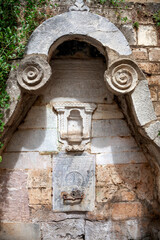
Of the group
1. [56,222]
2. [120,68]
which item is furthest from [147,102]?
[56,222]

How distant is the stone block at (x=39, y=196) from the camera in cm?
349

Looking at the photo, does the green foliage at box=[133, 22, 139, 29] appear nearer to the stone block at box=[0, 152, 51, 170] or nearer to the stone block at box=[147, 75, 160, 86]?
the stone block at box=[147, 75, 160, 86]

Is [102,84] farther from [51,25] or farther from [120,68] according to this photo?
[51,25]

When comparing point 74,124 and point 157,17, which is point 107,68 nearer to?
point 74,124

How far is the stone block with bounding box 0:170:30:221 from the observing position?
137 inches

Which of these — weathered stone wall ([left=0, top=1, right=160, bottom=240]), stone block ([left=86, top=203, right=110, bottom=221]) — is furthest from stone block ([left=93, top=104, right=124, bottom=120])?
stone block ([left=86, top=203, right=110, bottom=221])

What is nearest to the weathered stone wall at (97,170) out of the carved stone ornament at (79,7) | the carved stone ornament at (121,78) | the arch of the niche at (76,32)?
the carved stone ornament at (79,7)

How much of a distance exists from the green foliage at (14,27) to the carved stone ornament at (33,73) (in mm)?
140

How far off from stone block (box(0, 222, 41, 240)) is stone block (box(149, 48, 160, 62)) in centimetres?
270

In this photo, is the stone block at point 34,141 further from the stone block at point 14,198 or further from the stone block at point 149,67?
the stone block at point 149,67

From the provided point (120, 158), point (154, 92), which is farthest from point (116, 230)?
point (154, 92)

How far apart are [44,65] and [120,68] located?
889mm

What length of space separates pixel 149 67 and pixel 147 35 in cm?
44

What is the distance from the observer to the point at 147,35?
3.52 meters
